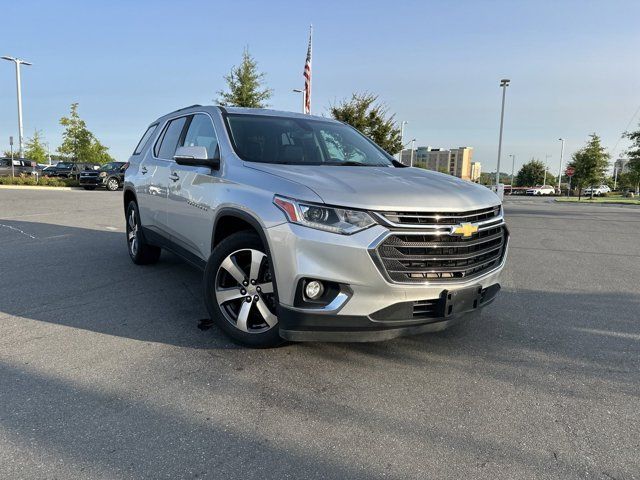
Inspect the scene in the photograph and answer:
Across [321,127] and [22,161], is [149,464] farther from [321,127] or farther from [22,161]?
[22,161]

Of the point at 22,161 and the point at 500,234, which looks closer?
the point at 500,234

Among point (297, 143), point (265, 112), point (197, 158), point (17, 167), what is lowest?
point (17, 167)

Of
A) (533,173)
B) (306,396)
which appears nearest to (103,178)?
(306,396)

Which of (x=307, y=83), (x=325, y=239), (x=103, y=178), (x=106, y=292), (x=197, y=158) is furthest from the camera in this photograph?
(x=103, y=178)

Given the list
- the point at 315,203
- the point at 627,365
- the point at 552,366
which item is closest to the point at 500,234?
the point at 552,366

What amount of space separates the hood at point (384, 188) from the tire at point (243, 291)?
573 mm

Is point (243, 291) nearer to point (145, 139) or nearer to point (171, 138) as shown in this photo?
point (171, 138)

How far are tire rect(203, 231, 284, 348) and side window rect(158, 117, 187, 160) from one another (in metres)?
2.05

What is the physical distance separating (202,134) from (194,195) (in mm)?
679

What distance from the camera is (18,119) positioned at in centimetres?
3378

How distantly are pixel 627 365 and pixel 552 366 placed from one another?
0.56 meters

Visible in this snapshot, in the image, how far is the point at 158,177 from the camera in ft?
17.2

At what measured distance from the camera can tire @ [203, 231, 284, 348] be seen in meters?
3.34

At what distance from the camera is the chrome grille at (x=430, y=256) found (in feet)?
9.53
